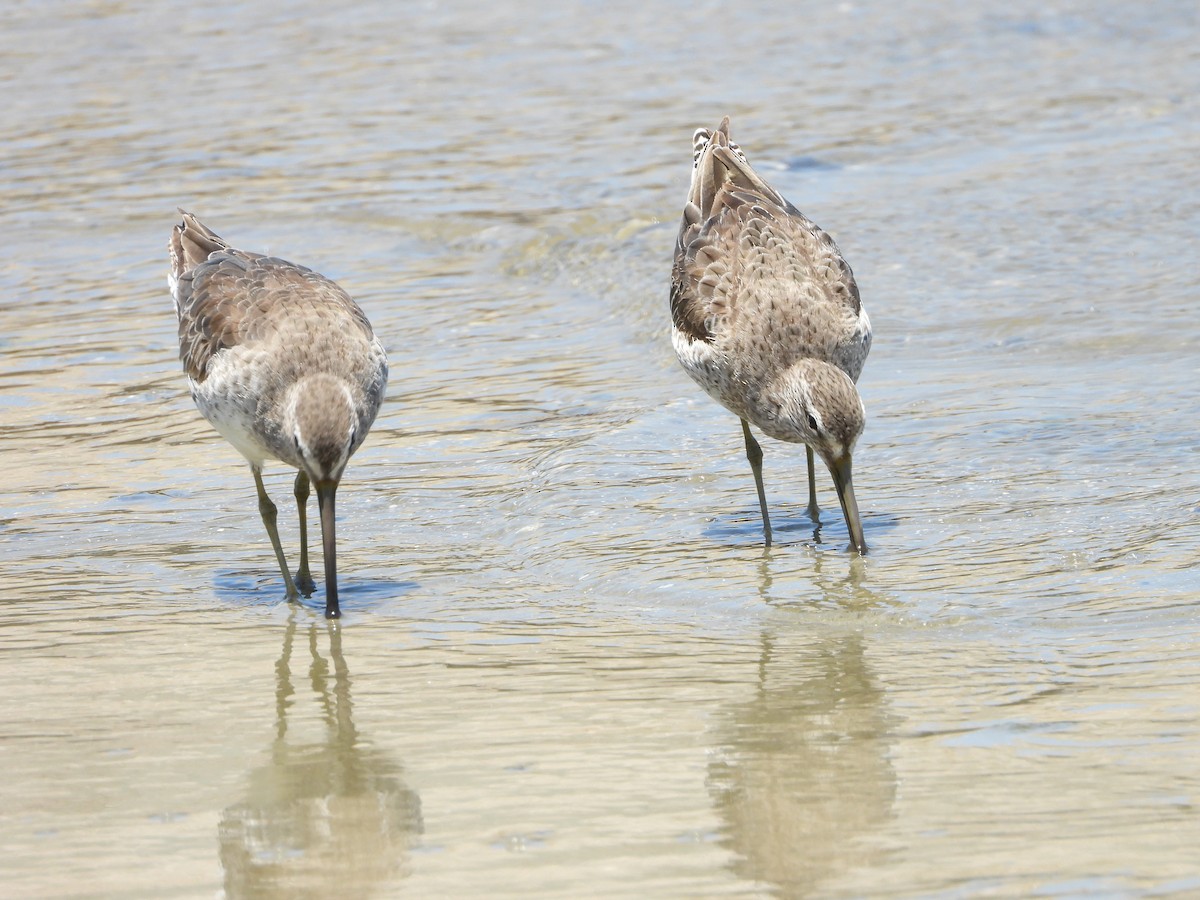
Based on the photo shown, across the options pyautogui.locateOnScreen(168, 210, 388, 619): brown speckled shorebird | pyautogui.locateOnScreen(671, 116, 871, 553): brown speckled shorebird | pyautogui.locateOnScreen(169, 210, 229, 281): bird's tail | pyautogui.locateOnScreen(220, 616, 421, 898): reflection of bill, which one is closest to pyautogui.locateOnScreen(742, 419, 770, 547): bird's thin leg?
pyautogui.locateOnScreen(671, 116, 871, 553): brown speckled shorebird

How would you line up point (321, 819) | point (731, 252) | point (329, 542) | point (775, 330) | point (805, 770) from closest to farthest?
point (321, 819), point (805, 770), point (329, 542), point (775, 330), point (731, 252)

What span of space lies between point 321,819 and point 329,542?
1757 millimetres

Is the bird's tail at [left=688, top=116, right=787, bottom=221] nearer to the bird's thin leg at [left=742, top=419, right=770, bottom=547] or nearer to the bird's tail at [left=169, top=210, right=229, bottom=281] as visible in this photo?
the bird's thin leg at [left=742, top=419, right=770, bottom=547]

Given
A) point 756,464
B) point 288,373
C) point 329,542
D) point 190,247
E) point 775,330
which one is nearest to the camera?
point 329,542

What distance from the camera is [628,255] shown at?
1171 centimetres

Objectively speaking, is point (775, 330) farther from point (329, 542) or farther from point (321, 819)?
point (321, 819)

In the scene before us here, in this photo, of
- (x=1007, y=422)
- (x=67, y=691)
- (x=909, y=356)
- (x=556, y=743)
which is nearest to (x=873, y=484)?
(x=1007, y=422)

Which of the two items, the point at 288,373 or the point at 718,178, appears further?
the point at 718,178

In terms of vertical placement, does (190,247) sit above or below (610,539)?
above

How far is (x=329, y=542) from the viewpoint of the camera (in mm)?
6207

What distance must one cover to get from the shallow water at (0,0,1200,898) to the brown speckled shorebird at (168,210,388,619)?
0.45m

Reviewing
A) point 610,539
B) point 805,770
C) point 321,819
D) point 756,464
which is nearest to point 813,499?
point 756,464

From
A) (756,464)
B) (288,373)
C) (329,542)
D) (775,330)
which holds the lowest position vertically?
(756,464)

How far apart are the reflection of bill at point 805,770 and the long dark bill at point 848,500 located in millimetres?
910
